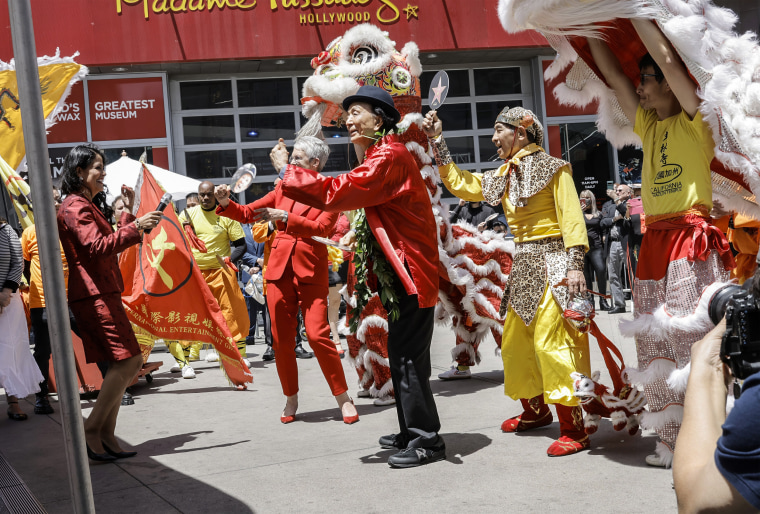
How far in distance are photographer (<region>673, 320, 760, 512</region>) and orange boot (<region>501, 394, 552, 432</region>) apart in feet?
11.0

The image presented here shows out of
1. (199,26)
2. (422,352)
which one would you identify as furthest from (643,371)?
(199,26)

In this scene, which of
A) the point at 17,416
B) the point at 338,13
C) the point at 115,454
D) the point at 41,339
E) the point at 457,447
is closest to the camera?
the point at 457,447

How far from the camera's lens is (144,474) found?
4.49 metres

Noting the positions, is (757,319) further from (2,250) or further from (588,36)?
(2,250)

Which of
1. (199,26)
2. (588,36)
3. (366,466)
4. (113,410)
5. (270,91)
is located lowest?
(366,466)

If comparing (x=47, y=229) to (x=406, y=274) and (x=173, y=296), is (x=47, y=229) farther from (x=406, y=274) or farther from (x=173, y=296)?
(x=173, y=296)

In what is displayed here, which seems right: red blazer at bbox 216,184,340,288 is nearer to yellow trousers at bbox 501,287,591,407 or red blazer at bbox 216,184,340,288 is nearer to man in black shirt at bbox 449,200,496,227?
yellow trousers at bbox 501,287,591,407

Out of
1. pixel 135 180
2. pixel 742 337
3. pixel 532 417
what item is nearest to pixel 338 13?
pixel 135 180

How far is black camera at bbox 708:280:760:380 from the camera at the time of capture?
1.38m

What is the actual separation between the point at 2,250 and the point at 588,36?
15.5 feet

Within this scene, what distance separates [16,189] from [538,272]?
398 centimetres

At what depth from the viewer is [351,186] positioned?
404 centimetres

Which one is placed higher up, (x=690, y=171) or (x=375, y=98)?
(x=375, y=98)

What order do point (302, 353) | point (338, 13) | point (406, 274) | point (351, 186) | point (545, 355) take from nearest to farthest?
1. point (351, 186)
2. point (406, 274)
3. point (545, 355)
4. point (302, 353)
5. point (338, 13)
